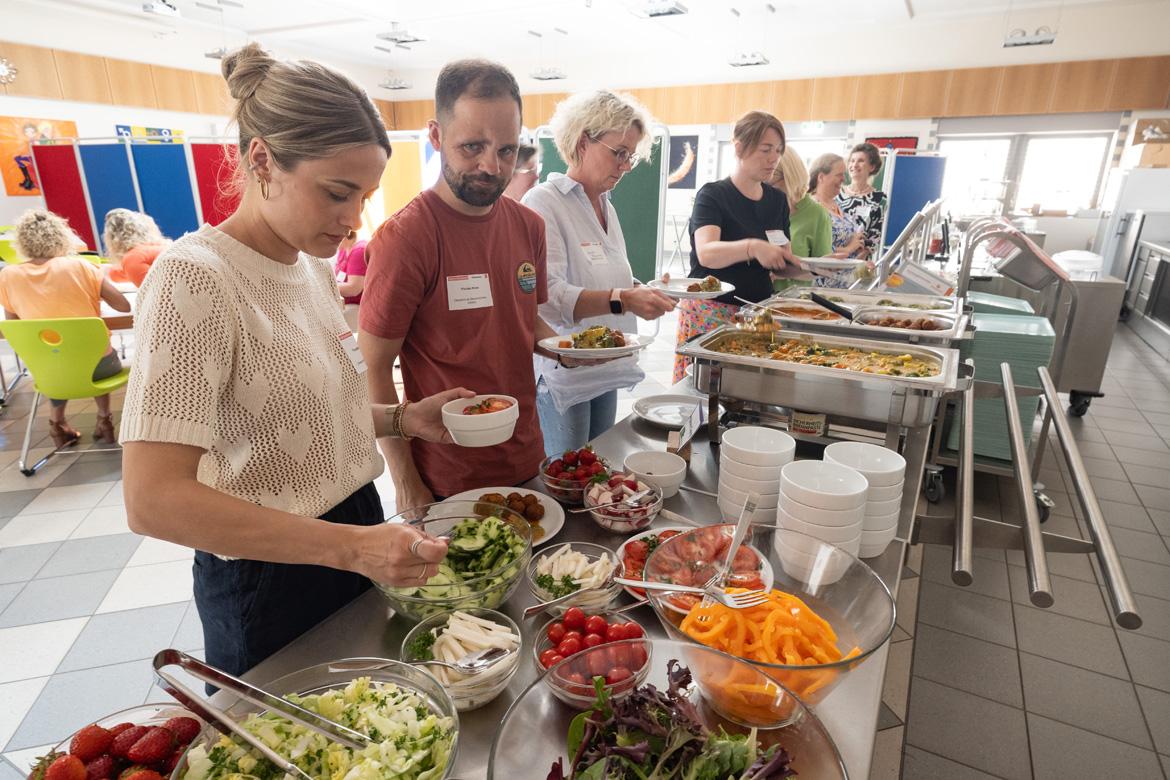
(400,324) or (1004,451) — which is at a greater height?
(400,324)

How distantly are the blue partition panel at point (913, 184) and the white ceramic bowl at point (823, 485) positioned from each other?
21.5ft

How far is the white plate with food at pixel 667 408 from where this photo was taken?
1.77 m

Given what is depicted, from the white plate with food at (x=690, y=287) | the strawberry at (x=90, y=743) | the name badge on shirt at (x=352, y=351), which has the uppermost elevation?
the name badge on shirt at (x=352, y=351)

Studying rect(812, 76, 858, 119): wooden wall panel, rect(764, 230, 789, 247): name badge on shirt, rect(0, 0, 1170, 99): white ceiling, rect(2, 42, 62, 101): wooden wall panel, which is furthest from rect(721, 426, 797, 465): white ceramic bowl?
rect(2, 42, 62, 101): wooden wall panel

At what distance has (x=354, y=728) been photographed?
2.28 feet

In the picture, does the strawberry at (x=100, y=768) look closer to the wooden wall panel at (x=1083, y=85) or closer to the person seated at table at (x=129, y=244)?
the person seated at table at (x=129, y=244)

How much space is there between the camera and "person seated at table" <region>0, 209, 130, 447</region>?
143 inches

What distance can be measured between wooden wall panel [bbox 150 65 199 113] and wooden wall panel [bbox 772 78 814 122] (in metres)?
8.83

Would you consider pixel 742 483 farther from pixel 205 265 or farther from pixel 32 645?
pixel 32 645

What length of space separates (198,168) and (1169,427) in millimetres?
8119

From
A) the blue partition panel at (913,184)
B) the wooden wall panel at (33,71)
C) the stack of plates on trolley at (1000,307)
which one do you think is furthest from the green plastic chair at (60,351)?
the blue partition panel at (913,184)

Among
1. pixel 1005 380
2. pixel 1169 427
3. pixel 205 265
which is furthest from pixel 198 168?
pixel 1169 427

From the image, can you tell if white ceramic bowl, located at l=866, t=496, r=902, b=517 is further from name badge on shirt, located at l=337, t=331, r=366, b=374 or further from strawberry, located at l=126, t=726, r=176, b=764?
strawberry, located at l=126, t=726, r=176, b=764

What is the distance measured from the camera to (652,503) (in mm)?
1204
